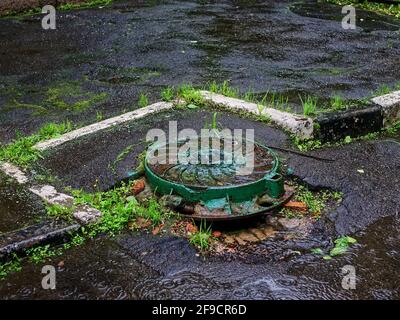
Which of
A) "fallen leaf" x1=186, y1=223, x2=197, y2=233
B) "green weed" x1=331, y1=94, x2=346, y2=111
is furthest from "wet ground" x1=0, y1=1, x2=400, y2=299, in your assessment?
"green weed" x1=331, y1=94, x2=346, y2=111

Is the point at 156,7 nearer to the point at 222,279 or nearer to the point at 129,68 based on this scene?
the point at 129,68

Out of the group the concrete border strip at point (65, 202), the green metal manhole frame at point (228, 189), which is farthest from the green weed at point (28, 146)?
the green metal manhole frame at point (228, 189)

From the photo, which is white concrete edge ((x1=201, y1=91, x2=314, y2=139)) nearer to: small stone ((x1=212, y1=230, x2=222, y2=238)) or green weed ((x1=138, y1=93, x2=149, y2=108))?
green weed ((x1=138, y1=93, x2=149, y2=108))

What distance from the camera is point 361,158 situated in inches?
176

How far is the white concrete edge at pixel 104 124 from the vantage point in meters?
4.49

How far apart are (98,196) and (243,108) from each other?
182cm

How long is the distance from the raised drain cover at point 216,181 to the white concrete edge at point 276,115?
63 cm

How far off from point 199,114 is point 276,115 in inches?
27.7

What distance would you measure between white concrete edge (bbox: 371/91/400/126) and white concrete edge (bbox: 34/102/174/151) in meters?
1.97

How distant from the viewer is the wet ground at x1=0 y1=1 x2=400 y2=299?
3068 mm

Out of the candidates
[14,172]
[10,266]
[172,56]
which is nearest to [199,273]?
[10,266]

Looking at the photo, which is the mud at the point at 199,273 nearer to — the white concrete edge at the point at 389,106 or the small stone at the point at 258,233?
the small stone at the point at 258,233

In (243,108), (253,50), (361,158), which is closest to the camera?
(361,158)

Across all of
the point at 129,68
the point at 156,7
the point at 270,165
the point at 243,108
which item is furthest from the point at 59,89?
the point at 156,7
